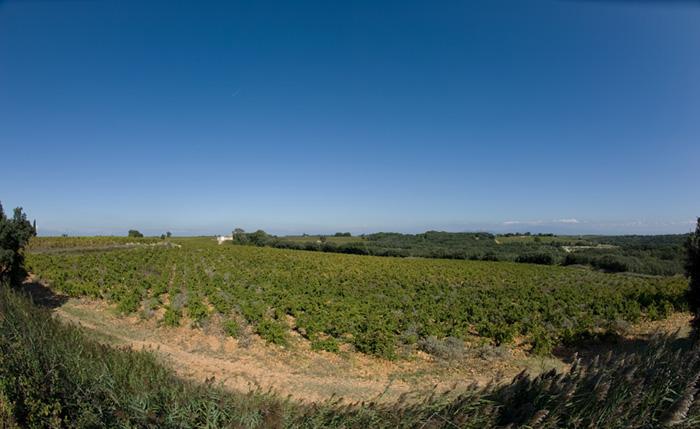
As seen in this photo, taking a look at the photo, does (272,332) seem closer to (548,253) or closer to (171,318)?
(171,318)

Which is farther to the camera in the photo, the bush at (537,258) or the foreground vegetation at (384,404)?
the bush at (537,258)

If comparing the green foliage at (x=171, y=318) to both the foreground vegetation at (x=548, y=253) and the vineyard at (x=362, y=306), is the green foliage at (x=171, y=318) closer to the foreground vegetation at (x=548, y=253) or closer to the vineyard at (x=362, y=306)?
the vineyard at (x=362, y=306)

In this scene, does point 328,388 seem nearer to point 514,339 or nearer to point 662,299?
point 514,339

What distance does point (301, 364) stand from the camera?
35.9 feet

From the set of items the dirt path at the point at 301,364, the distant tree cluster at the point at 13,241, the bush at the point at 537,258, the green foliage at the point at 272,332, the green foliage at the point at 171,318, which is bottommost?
the bush at the point at 537,258

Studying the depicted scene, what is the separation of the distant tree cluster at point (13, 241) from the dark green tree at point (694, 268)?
2299cm

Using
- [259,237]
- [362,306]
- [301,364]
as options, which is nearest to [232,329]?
[301,364]

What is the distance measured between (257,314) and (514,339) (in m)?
11.0

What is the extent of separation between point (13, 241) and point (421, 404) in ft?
50.7

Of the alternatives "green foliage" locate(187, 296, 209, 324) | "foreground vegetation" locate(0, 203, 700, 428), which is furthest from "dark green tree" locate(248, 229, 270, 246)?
"foreground vegetation" locate(0, 203, 700, 428)

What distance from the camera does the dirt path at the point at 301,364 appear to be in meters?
9.27

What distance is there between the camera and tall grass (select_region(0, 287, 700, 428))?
8.92 ft

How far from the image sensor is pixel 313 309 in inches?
632

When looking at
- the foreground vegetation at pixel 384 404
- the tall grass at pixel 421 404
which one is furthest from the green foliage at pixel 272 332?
the tall grass at pixel 421 404
